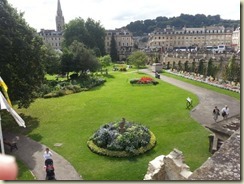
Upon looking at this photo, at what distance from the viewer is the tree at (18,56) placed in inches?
877

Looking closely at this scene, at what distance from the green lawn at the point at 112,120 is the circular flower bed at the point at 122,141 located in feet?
1.31

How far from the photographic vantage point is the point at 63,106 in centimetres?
3019

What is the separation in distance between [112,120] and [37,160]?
8.72 metres

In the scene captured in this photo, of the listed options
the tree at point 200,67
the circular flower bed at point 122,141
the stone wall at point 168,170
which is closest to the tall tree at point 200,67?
the tree at point 200,67

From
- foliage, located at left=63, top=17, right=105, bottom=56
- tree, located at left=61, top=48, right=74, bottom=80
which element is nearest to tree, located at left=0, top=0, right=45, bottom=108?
tree, located at left=61, top=48, right=74, bottom=80

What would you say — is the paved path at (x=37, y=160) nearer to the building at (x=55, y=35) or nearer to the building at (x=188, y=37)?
the building at (x=188, y=37)

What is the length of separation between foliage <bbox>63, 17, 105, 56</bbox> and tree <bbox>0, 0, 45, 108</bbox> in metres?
54.4

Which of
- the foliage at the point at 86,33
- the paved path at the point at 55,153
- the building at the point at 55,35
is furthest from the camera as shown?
the building at the point at 55,35

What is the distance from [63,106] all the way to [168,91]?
1385 centimetres

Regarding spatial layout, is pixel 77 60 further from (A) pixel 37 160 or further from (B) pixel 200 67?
(A) pixel 37 160

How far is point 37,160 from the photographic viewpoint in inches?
663

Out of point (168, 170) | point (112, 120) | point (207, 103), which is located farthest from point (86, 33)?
point (168, 170)

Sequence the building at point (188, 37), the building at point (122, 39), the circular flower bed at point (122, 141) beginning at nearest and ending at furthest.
Answer: the circular flower bed at point (122, 141), the building at point (188, 37), the building at point (122, 39)

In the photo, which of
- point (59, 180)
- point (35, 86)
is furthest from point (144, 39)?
point (59, 180)
